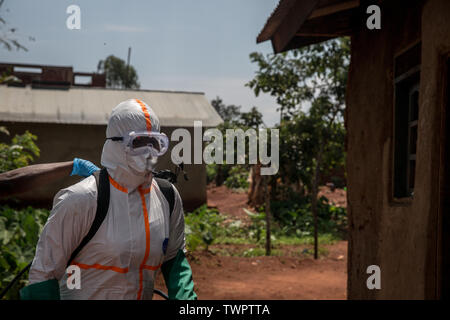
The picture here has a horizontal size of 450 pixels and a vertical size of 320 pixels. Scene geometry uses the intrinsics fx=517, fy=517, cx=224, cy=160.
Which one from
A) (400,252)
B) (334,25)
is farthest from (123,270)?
(334,25)

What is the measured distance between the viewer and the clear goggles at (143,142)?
2.52 metres

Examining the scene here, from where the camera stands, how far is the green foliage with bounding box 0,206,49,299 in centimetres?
651

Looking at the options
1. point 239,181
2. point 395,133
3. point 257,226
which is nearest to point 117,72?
point 239,181

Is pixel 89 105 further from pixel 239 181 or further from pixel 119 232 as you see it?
pixel 119 232

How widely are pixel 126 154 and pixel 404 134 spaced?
9.76ft

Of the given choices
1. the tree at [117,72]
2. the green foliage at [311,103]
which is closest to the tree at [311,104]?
the green foliage at [311,103]

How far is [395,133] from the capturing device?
15.3 feet

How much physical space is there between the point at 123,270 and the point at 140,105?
2.67ft

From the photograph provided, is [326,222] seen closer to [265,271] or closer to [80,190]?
[265,271]

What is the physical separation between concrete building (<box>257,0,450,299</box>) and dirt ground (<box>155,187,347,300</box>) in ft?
8.84

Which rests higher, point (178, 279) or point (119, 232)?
point (119, 232)

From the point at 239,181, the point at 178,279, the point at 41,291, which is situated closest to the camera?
the point at 41,291

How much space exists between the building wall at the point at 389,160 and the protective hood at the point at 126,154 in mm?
1992

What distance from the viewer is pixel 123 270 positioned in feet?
7.98
